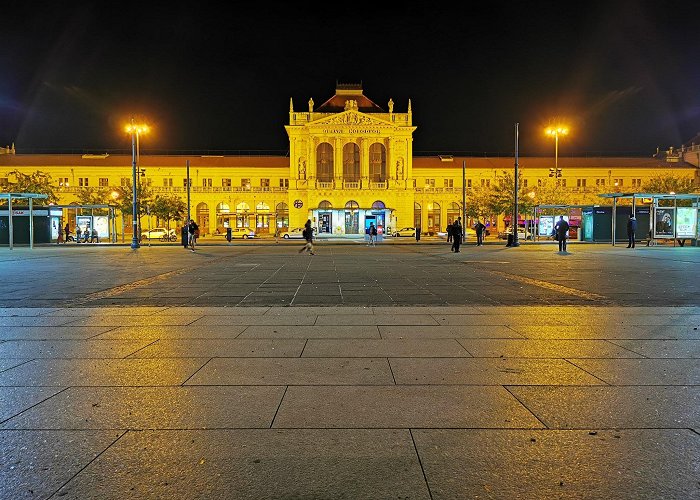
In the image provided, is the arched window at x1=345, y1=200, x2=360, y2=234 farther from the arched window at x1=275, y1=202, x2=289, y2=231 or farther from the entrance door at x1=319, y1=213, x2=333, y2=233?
the arched window at x1=275, y1=202, x2=289, y2=231

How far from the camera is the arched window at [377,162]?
281ft

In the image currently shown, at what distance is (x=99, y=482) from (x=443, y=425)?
2.50 metres

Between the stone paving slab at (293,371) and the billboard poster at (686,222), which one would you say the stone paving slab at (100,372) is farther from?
the billboard poster at (686,222)

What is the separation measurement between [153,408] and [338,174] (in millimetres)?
80782

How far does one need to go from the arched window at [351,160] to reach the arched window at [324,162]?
218cm

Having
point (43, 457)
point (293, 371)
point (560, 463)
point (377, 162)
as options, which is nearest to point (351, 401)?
point (293, 371)

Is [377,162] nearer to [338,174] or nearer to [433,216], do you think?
[338,174]

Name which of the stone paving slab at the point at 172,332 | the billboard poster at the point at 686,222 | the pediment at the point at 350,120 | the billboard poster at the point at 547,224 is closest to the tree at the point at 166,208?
the pediment at the point at 350,120

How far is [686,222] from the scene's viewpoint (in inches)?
1455

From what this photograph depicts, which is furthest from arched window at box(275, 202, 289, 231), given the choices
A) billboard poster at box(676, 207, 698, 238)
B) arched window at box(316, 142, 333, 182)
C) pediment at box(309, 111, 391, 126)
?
billboard poster at box(676, 207, 698, 238)

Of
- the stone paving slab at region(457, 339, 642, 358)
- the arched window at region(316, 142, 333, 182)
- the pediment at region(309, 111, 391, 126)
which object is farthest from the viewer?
the arched window at region(316, 142, 333, 182)

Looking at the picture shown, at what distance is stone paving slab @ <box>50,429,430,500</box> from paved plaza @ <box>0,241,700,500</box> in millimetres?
14

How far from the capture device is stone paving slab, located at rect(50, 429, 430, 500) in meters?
3.34

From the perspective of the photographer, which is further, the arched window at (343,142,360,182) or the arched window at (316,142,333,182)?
the arched window at (343,142,360,182)
